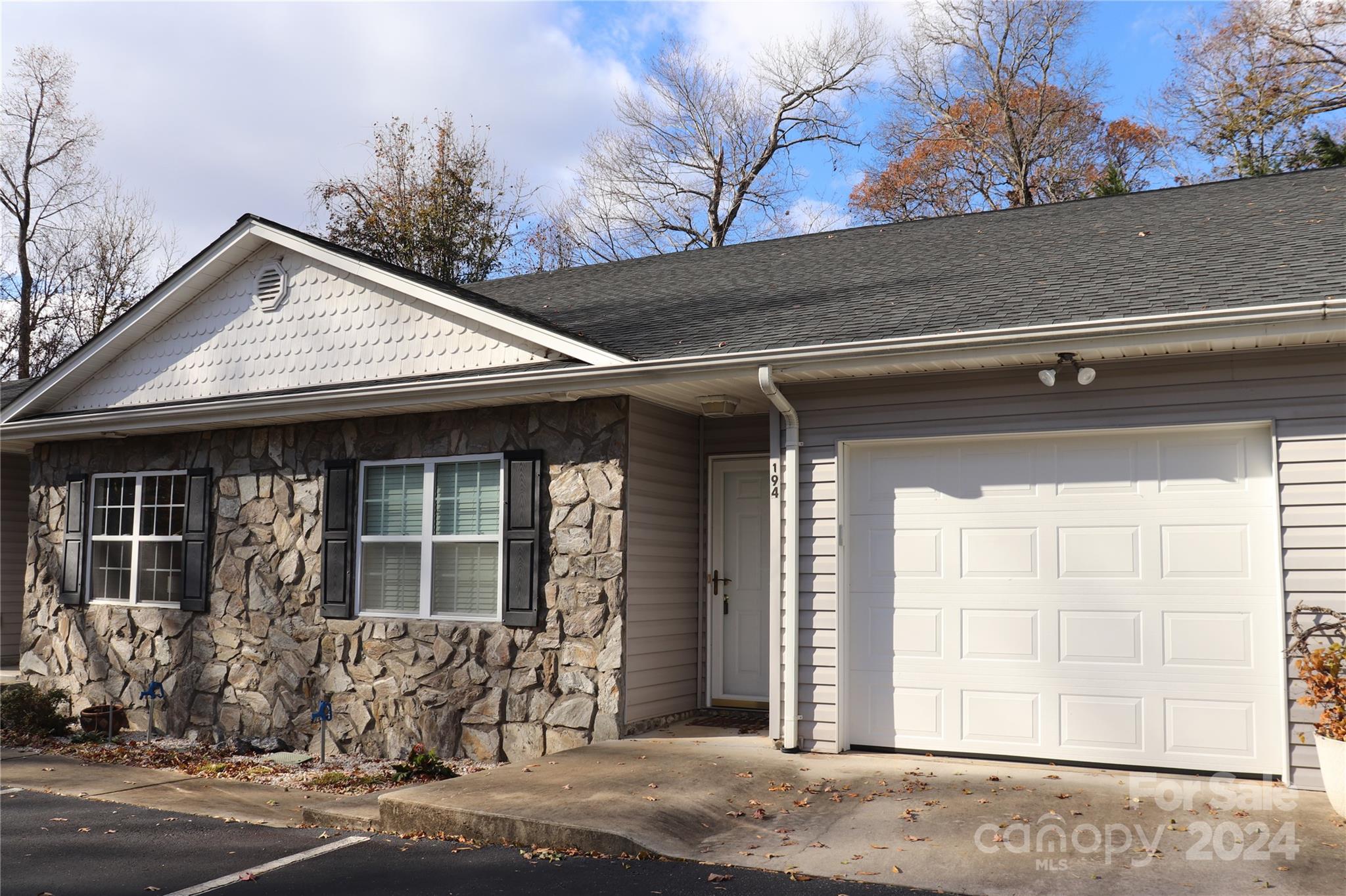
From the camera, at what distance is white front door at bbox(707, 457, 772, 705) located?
8.71 m

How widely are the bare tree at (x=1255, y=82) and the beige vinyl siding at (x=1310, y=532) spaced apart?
13528 mm

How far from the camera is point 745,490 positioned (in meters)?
8.88

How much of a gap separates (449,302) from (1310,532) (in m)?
6.17

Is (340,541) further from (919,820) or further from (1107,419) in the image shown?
(1107,419)

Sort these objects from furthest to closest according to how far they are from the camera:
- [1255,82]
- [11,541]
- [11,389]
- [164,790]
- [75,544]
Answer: [1255,82] → [11,389] → [11,541] → [75,544] → [164,790]

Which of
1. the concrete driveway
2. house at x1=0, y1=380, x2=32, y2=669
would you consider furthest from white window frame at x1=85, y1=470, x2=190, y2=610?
the concrete driveway

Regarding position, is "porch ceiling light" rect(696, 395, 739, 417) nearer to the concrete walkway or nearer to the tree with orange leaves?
the concrete walkway

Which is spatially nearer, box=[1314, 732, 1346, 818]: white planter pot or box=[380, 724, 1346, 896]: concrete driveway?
box=[380, 724, 1346, 896]: concrete driveway

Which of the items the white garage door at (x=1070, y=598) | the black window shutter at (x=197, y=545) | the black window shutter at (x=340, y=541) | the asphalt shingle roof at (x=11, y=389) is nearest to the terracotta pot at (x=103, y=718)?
the black window shutter at (x=197, y=545)

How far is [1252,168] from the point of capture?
18.3 meters

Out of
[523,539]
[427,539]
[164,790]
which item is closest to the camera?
[164,790]

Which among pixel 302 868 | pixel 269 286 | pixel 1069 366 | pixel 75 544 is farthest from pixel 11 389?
pixel 1069 366

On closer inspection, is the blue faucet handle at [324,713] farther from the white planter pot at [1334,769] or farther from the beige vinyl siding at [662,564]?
the white planter pot at [1334,769]

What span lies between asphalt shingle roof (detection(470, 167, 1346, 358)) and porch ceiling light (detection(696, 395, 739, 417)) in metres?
0.46
